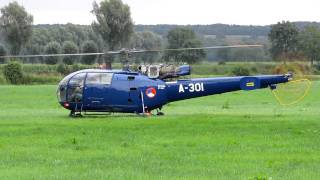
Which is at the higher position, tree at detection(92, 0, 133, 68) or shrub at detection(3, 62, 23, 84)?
tree at detection(92, 0, 133, 68)

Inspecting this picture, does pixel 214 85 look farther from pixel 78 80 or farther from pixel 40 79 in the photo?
pixel 40 79

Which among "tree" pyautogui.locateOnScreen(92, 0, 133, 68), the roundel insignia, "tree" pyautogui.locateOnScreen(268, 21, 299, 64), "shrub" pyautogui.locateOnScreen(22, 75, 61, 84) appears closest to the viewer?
the roundel insignia

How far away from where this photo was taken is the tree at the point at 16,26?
118250 mm

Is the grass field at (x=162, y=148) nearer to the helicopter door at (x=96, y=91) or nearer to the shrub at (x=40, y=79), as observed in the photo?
the helicopter door at (x=96, y=91)

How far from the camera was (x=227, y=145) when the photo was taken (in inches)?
776

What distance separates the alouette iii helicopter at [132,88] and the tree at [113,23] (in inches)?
3429

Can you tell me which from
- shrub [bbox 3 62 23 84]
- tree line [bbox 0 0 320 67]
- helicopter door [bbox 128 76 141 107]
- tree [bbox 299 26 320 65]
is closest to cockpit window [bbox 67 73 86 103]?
helicopter door [bbox 128 76 141 107]

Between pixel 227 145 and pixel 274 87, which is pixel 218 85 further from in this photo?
pixel 227 145

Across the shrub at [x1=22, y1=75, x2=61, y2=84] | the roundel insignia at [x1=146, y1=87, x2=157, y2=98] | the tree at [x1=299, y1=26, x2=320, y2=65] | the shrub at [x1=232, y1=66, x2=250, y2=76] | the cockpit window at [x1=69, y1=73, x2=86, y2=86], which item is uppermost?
the cockpit window at [x1=69, y1=73, x2=86, y2=86]

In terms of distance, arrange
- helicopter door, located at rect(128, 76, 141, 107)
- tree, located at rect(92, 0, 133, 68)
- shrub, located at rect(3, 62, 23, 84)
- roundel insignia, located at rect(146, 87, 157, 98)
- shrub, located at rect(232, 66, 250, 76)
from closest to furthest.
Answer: helicopter door, located at rect(128, 76, 141, 107) < roundel insignia, located at rect(146, 87, 157, 98) < shrub, located at rect(3, 62, 23, 84) < shrub, located at rect(232, 66, 250, 76) < tree, located at rect(92, 0, 133, 68)

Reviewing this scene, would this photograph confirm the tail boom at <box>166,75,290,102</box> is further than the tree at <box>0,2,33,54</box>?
No

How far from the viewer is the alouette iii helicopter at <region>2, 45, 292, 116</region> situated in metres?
30.9

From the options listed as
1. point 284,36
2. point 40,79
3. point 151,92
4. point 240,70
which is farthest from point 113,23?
point 151,92

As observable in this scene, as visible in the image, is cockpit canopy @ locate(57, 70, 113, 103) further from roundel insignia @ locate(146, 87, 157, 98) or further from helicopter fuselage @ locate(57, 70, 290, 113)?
roundel insignia @ locate(146, 87, 157, 98)
